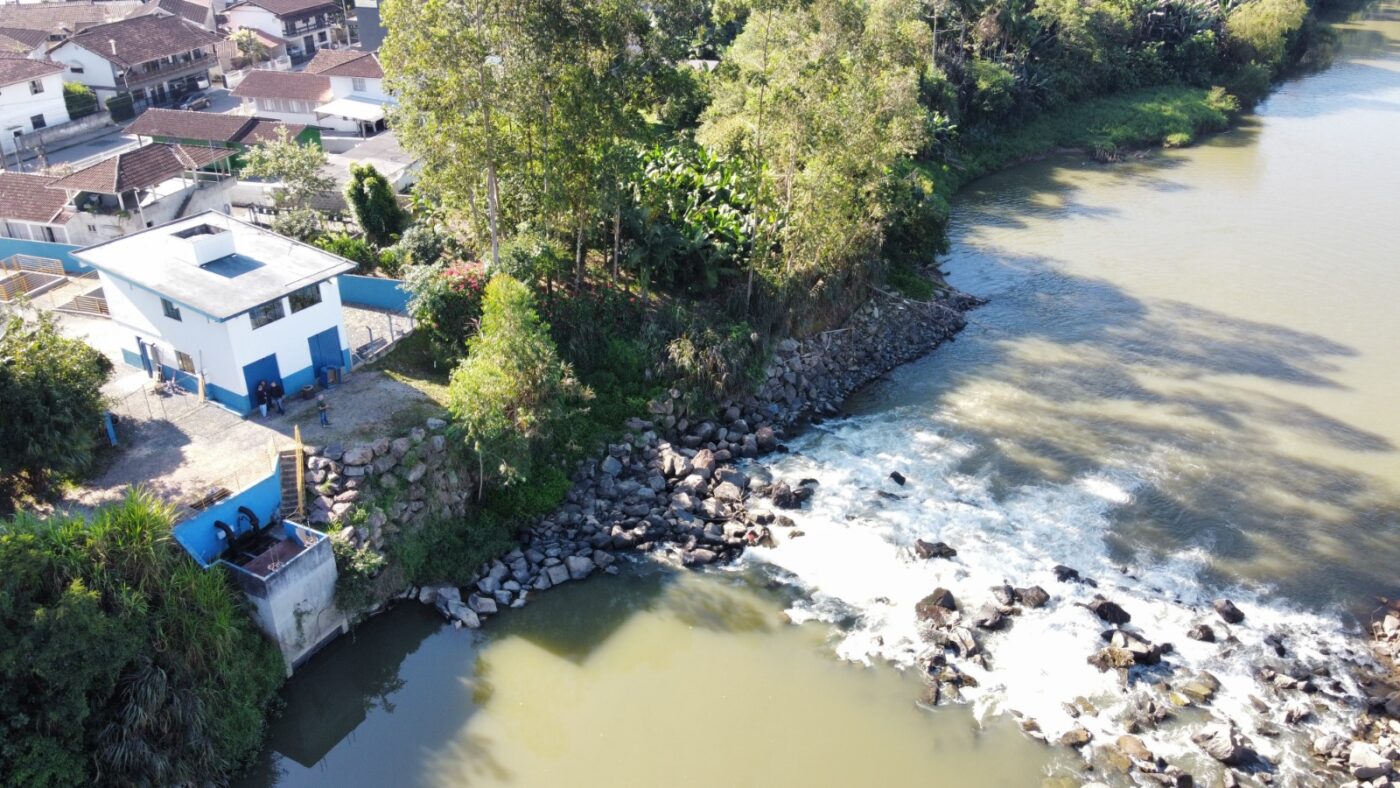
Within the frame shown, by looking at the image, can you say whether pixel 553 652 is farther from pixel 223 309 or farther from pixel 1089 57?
pixel 1089 57

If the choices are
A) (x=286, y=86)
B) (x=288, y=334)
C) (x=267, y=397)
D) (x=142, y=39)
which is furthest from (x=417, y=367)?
(x=142, y=39)

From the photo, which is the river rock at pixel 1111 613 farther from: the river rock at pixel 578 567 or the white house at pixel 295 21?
the white house at pixel 295 21

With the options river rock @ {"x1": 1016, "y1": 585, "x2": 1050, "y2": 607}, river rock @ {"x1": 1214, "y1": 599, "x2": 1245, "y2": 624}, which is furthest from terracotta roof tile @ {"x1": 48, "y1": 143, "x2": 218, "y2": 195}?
river rock @ {"x1": 1214, "y1": 599, "x2": 1245, "y2": 624}

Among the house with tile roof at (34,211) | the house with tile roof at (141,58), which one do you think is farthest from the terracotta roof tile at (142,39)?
the house with tile roof at (34,211)

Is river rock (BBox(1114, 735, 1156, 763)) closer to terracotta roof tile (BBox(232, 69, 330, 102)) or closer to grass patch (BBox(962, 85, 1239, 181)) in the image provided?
grass patch (BBox(962, 85, 1239, 181))

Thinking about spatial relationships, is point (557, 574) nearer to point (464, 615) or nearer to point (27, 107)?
point (464, 615)

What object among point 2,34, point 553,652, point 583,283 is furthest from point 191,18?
point 553,652
